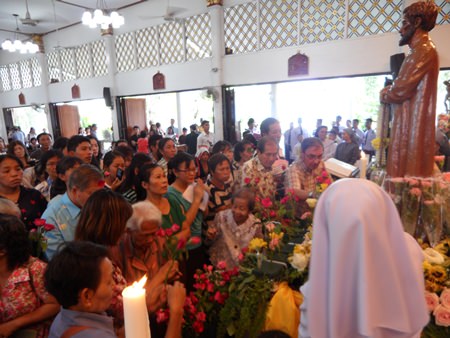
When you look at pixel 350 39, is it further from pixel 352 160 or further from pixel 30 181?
pixel 30 181

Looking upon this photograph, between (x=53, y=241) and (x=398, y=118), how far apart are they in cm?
218

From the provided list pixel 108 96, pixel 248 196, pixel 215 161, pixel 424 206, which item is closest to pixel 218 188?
pixel 215 161

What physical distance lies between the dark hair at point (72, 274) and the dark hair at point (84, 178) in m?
0.86

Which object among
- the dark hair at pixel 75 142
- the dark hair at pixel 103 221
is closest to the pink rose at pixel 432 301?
the dark hair at pixel 103 221

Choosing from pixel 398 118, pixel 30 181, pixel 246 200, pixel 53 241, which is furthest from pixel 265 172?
pixel 30 181

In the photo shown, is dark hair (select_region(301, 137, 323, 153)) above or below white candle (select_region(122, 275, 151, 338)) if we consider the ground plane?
above

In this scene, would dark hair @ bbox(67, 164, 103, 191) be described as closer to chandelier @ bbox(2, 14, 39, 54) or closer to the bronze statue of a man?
the bronze statue of a man

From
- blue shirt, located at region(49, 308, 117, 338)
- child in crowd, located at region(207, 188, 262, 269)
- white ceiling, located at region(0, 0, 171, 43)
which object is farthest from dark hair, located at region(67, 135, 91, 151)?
white ceiling, located at region(0, 0, 171, 43)

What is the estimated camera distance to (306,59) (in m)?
6.62

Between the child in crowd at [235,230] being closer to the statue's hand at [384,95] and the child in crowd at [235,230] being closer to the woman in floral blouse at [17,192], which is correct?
the statue's hand at [384,95]

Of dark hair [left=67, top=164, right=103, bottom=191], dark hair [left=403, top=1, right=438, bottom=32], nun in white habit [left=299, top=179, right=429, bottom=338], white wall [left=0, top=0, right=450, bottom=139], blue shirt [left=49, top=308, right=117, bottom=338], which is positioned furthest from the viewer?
white wall [left=0, top=0, right=450, bottom=139]

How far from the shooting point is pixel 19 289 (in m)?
1.37

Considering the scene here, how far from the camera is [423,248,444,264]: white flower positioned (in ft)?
4.39

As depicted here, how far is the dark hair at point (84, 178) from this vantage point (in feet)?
6.19
